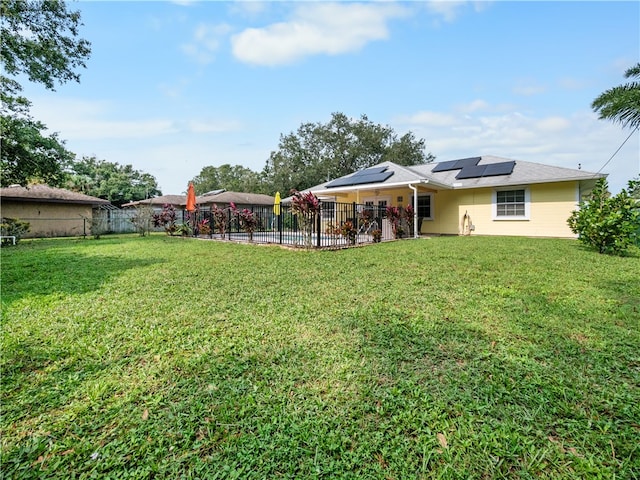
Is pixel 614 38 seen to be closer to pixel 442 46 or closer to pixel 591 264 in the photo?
pixel 442 46

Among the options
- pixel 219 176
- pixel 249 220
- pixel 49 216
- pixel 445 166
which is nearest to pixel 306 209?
pixel 249 220

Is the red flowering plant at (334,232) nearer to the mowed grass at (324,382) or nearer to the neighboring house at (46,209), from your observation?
the mowed grass at (324,382)

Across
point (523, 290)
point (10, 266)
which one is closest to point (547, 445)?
point (523, 290)

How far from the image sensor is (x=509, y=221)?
13797mm

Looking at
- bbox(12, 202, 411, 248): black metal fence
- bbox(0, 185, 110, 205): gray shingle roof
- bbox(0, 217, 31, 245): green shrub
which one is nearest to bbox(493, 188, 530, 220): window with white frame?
bbox(12, 202, 411, 248): black metal fence

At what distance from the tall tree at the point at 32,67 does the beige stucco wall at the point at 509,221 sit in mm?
17739

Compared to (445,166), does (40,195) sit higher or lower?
A: lower

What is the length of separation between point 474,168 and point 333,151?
22.1 m

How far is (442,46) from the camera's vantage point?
9453 millimetres

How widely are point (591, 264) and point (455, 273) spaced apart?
11.5 ft

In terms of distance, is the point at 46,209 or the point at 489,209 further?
the point at 46,209

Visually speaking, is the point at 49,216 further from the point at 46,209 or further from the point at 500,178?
the point at 500,178

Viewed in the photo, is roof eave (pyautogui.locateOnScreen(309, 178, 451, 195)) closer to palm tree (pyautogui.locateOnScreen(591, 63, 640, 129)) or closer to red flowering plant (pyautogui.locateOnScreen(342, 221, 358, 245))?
red flowering plant (pyautogui.locateOnScreen(342, 221, 358, 245))

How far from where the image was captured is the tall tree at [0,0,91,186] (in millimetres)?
11297
